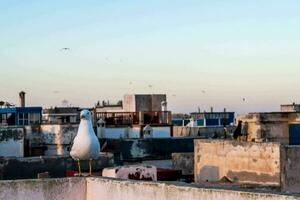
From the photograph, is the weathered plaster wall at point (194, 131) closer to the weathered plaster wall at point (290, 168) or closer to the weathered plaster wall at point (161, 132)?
the weathered plaster wall at point (161, 132)

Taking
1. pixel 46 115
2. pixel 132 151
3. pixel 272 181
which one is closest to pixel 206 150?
pixel 272 181

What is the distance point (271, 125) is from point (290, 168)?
30.3ft

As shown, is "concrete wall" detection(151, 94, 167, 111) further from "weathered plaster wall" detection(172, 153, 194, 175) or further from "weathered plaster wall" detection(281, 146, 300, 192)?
"weathered plaster wall" detection(281, 146, 300, 192)

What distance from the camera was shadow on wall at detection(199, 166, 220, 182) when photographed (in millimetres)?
22094

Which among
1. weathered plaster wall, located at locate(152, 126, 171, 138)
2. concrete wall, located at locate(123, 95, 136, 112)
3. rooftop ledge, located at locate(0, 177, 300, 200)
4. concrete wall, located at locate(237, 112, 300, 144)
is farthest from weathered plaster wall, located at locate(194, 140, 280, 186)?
concrete wall, located at locate(123, 95, 136, 112)

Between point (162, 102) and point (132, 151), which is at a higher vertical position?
point (162, 102)

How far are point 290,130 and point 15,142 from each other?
568 inches

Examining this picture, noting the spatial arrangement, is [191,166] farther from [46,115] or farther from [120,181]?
[46,115]

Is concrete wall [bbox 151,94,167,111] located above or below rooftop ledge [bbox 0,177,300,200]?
above

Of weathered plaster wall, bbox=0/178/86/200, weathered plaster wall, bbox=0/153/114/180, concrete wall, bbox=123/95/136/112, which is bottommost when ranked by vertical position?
weathered plaster wall, bbox=0/153/114/180

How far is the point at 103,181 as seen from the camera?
10008 mm

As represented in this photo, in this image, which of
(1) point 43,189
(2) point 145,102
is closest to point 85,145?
(1) point 43,189

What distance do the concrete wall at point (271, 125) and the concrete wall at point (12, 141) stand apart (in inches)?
481

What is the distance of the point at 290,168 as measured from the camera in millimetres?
19547
